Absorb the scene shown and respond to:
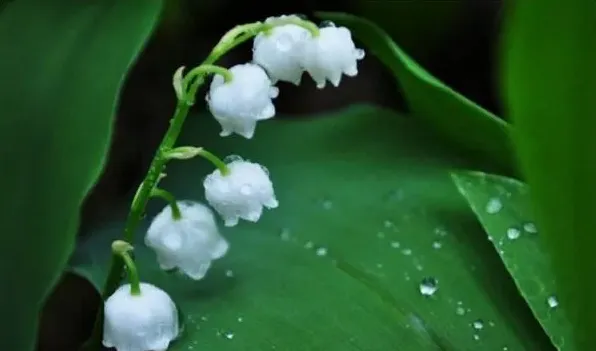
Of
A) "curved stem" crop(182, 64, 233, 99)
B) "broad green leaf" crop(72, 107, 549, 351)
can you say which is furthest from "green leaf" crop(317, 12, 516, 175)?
"curved stem" crop(182, 64, 233, 99)

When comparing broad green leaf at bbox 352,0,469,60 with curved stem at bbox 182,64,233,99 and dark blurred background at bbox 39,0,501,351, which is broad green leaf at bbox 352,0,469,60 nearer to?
dark blurred background at bbox 39,0,501,351

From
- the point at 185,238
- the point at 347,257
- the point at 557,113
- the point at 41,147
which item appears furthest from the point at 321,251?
the point at 557,113

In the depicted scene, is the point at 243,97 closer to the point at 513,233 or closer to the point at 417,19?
the point at 513,233

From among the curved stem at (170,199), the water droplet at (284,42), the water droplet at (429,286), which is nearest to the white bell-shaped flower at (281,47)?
the water droplet at (284,42)

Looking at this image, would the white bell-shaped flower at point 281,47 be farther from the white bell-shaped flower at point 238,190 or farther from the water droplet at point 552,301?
the water droplet at point 552,301

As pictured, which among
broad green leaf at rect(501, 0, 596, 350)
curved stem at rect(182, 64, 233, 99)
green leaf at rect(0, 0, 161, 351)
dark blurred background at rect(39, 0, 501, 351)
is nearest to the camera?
broad green leaf at rect(501, 0, 596, 350)
